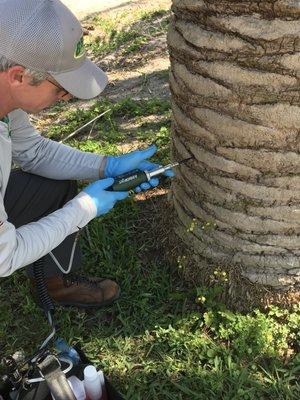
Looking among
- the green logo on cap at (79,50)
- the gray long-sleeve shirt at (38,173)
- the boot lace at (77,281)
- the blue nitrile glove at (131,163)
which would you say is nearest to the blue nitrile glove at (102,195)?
the gray long-sleeve shirt at (38,173)

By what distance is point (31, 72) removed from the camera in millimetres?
1821

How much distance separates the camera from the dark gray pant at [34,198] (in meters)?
2.59

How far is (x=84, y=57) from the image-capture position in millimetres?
1975

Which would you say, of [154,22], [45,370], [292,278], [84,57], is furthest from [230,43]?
[154,22]

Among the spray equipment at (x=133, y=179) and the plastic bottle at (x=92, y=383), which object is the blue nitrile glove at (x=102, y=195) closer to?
the spray equipment at (x=133, y=179)

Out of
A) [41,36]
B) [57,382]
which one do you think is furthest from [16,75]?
[57,382]

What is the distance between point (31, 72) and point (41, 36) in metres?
0.13

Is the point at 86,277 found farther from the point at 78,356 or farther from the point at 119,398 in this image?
the point at 119,398

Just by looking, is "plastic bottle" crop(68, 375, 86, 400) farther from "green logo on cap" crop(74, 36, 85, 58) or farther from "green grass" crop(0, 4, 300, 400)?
"green logo on cap" crop(74, 36, 85, 58)

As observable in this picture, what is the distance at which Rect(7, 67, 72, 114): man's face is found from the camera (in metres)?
1.86

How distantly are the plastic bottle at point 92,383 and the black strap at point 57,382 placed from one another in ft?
0.47

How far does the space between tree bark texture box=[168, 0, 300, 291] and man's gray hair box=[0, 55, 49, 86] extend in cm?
59

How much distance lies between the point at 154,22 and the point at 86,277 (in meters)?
3.53

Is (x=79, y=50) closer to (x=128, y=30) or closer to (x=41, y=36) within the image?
(x=41, y=36)
